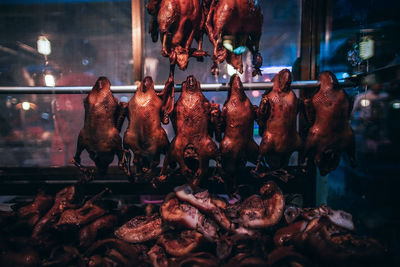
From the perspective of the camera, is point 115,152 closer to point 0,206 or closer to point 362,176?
point 0,206

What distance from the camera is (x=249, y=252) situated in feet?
6.84

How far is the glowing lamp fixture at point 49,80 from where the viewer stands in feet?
12.3

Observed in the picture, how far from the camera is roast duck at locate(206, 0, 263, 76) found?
Result: 7.00 feet

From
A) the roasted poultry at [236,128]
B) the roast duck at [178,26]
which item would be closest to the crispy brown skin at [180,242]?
the roasted poultry at [236,128]

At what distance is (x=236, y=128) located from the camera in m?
2.21

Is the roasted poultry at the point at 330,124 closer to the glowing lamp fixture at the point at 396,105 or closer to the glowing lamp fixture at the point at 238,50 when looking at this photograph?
the glowing lamp fixture at the point at 396,105

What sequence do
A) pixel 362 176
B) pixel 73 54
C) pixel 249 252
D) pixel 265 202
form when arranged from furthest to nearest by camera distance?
pixel 73 54
pixel 362 176
pixel 265 202
pixel 249 252

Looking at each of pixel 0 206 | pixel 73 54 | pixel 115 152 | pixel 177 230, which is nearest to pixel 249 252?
pixel 177 230

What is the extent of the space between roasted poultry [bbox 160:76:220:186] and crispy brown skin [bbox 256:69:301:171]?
0.49m

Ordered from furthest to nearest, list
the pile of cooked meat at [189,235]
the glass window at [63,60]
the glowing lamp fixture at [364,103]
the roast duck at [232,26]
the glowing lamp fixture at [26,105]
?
the glowing lamp fixture at [26,105] < the glass window at [63,60] < the glowing lamp fixture at [364,103] < the roast duck at [232,26] < the pile of cooked meat at [189,235]

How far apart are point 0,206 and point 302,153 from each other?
12.7 feet

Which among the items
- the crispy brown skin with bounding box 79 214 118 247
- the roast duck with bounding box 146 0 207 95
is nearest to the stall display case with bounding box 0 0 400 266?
the crispy brown skin with bounding box 79 214 118 247

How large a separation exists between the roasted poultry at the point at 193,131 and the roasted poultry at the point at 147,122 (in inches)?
5.4

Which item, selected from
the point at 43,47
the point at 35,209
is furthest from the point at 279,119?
Result: the point at 43,47
